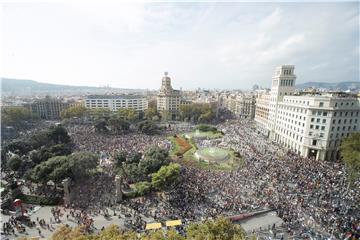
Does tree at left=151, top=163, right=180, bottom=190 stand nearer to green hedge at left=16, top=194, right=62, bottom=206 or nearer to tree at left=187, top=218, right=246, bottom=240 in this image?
tree at left=187, top=218, right=246, bottom=240

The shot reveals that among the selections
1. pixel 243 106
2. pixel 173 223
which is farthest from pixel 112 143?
pixel 243 106

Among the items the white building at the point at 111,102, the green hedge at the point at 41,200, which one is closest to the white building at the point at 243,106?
the white building at the point at 111,102

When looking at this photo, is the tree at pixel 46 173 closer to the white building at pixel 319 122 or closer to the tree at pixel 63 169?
the tree at pixel 63 169

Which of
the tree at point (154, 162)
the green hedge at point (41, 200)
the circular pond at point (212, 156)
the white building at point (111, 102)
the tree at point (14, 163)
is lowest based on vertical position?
the green hedge at point (41, 200)

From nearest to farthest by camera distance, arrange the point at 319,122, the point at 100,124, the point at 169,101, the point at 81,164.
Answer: the point at 81,164, the point at 319,122, the point at 100,124, the point at 169,101

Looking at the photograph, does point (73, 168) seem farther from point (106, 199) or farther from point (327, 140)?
point (327, 140)

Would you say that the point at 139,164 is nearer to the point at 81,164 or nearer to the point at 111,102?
the point at 81,164
